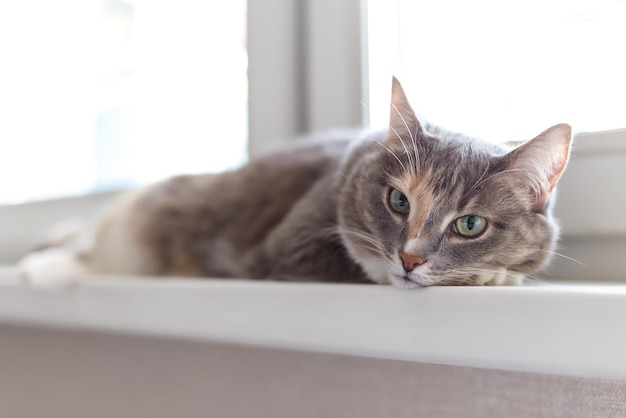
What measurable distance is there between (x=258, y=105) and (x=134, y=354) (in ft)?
1.79

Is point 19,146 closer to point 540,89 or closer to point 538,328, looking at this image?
point 540,89

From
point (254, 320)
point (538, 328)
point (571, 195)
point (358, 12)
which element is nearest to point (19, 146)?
point (358, 12)

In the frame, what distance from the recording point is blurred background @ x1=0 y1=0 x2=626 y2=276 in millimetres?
865

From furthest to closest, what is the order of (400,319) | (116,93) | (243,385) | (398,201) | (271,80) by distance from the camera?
(116,93)
(271,80)
(243,385)
(398,201)
(400,319)

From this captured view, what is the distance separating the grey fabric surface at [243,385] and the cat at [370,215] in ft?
0.40

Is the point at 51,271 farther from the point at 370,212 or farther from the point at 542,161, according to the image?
the point at 542,161

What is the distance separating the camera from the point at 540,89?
91 centimetres

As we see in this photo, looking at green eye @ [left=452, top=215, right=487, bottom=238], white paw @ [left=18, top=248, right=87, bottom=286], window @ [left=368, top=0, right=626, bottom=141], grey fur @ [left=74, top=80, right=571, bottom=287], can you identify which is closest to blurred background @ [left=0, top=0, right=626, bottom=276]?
window @ [left=368, top=0, right=626, bottom=141]

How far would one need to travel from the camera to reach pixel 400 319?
60 centimetres

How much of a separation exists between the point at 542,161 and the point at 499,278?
0.14 meters

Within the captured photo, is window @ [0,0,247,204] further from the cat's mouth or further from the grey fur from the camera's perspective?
the cat's mouth

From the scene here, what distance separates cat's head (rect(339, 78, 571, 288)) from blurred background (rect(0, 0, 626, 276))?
0.14 meters

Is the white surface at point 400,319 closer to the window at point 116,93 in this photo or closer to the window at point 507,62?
the window at point 507,62

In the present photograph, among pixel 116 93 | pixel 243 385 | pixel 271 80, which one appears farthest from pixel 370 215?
pixel 116 93
